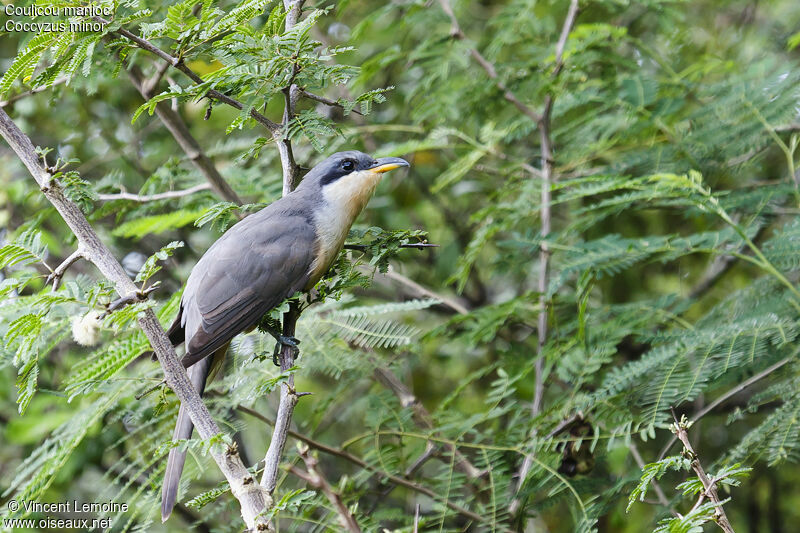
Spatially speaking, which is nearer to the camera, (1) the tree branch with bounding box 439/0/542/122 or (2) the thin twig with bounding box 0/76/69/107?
(2) the thin twig with bounding box 0/76/69/107

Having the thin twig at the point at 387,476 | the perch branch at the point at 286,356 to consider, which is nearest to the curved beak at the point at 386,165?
the perch branch at the point at 286,356

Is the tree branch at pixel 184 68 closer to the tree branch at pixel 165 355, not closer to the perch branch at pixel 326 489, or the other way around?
the tree branch at pixel 165 355

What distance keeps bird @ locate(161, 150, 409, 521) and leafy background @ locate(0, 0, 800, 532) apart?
12 cm

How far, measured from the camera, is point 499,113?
5203 mm

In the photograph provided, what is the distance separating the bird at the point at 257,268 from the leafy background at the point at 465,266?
116 millimetres

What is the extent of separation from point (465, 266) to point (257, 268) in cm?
137

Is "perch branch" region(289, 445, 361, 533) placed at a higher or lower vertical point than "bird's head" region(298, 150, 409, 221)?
lower

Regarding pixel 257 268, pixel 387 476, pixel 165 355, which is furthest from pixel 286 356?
pixel 387 476

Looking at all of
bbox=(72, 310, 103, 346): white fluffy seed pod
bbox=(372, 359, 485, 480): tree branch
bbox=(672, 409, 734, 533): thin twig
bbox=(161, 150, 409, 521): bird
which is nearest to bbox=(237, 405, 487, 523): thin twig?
bbox=(372, 359, 485, 480): tree branch

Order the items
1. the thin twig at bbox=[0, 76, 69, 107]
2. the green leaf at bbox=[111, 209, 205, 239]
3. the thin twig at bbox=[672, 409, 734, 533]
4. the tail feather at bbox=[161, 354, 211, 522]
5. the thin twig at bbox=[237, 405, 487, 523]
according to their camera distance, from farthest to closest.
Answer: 1. the green leaf at bbox=[111, 209, 205, 239]
2. the thin twig at bbox=[237, 405, 487, 523]
3. the thin twig at bbox=[0, 76, 69, 107]
4. the tail feather at bbox=[161, 354, 211, 522]
5. the thin twig at bbox=[672, 409, 734, 533]

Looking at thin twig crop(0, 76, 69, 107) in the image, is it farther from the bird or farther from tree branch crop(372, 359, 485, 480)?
tree branch crop(372, 359, 485, 480)

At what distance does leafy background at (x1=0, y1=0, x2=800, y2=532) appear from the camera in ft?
9.07

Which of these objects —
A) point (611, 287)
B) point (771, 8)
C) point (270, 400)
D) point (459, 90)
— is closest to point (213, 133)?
point (270, 400)

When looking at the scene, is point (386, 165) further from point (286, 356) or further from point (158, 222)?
point (158, 222)
